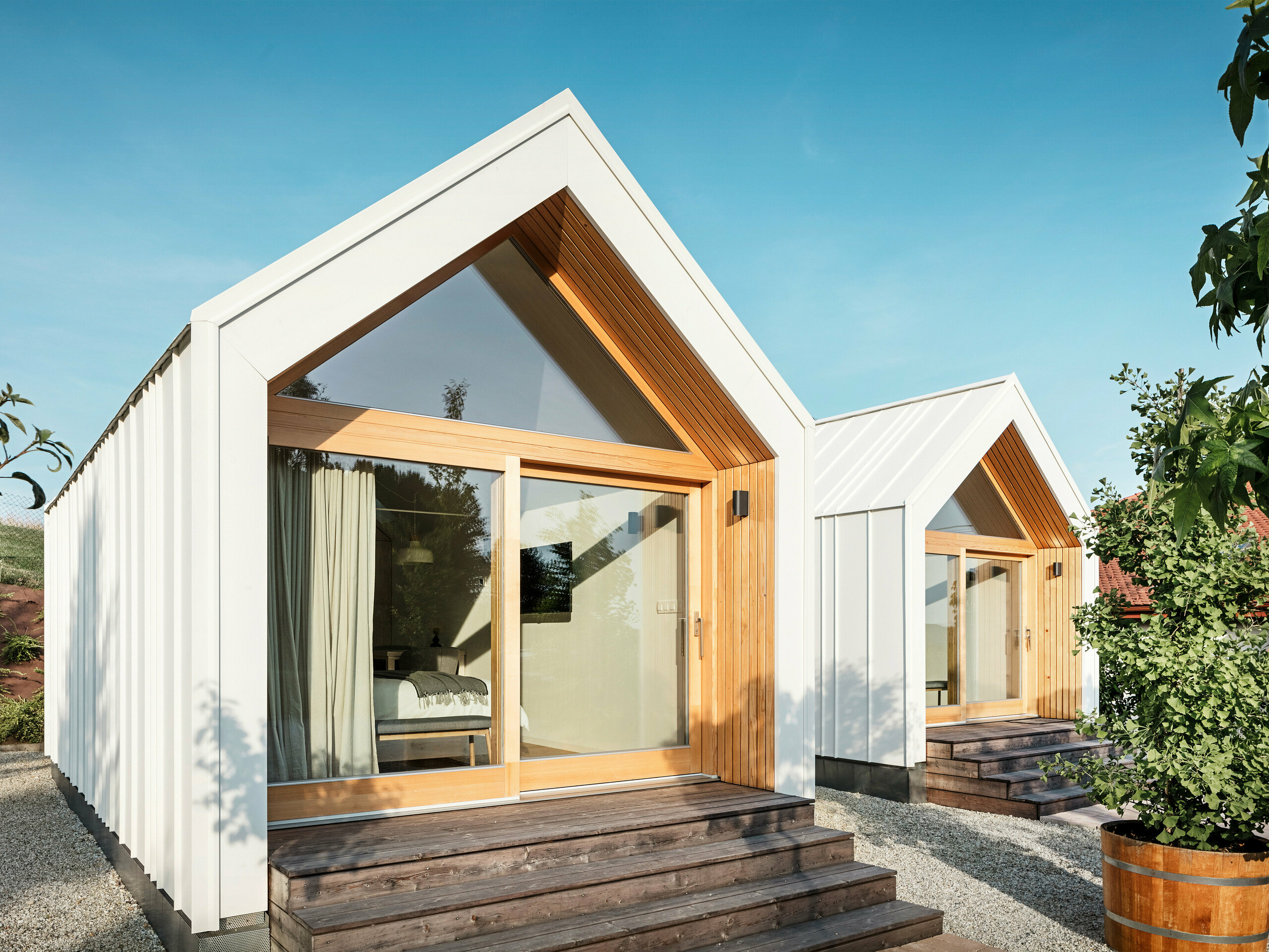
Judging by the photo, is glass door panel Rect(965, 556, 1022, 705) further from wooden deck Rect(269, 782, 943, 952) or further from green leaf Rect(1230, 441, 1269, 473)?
green leaf Rect(1230, 441, 1269, 473)

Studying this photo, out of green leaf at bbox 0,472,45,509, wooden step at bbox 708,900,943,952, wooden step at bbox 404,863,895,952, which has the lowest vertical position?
wooden step at bbox 708,900,943,952

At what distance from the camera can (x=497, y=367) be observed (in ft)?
18.3

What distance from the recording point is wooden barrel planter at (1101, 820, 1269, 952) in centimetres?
422

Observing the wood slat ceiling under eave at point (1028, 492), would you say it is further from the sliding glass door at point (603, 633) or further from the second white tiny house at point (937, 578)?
the sliding glass door at point (603, 633)

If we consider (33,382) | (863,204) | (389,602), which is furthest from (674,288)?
(33,382)

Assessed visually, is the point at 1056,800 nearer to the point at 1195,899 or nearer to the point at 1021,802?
the point at 1021,802

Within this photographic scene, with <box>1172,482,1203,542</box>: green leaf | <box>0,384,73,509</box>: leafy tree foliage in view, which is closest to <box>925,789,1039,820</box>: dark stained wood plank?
<box>1172,482,1203,542</box>: green leaf

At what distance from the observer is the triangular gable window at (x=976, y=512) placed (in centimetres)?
989

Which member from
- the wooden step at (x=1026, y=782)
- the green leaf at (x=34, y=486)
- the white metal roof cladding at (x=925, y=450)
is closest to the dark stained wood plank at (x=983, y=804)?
→ the wooden step at (x=1026, y=782)

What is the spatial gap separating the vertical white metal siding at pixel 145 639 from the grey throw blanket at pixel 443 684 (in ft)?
3.88

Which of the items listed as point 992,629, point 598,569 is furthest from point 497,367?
point 992,629

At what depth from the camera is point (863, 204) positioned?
15.4 metres

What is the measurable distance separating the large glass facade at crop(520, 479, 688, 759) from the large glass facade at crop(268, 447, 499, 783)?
339mm

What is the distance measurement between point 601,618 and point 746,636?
99 centimetres
